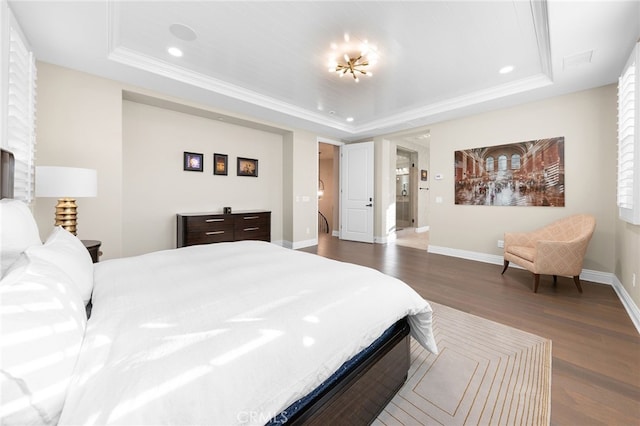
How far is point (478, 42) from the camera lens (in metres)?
2.80

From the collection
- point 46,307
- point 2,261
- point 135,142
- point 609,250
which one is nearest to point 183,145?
point 135,142

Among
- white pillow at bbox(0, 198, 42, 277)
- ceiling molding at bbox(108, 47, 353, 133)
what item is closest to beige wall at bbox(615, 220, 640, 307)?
white pillow at bbox(0, 198, 42, 277)

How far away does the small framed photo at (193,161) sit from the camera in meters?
4.42

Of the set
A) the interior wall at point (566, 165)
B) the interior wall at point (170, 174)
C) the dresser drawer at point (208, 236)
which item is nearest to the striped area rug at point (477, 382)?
the interior wall at point (566, 165)

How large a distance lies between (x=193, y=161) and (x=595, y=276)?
6287 millimetres

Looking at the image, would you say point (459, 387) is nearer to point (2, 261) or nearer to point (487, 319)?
point (487, 319)

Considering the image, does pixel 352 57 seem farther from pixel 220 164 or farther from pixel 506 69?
pixel 220 164

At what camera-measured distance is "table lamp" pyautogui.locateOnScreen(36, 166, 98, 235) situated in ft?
7.86

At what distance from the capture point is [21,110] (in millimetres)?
2391

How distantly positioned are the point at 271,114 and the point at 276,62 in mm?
1475

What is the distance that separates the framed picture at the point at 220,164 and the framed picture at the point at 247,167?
11.5 inches

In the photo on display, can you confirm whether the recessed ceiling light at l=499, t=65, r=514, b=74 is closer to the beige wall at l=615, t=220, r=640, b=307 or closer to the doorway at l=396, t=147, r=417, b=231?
the beige wall at l=615, t=220, r=640, b=307

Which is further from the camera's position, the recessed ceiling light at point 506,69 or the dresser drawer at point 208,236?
the dresser drawer at point 208,236

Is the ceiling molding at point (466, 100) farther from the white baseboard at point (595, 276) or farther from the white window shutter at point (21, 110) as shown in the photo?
the white window shutter at point (21, 110)
